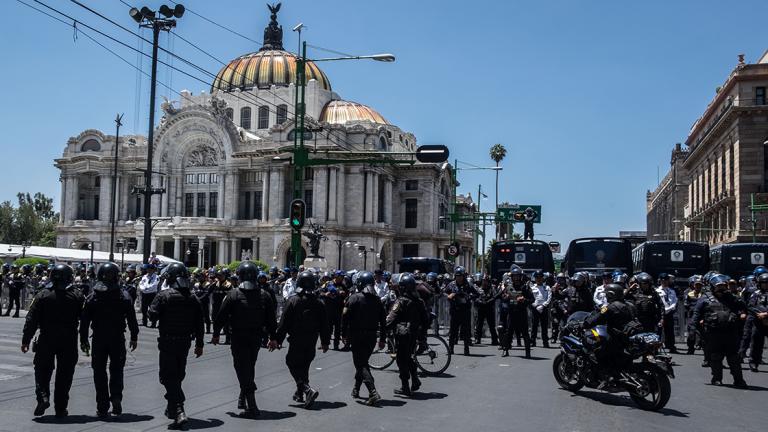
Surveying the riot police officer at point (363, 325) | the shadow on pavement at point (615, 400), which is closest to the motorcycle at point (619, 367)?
the shadow on pavement at point (615, 400)

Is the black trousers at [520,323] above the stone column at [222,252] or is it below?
below

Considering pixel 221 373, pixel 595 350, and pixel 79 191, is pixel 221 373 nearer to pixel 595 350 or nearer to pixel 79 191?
pixel 595 350

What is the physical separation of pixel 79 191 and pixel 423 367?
7444 centimetres

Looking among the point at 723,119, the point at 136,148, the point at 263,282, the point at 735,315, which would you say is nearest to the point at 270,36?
the point at 136,148

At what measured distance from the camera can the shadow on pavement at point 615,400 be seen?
9.44m

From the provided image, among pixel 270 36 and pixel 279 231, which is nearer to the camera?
pixel 279 231

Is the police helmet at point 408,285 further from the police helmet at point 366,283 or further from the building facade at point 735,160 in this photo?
the building facade at point 735,160

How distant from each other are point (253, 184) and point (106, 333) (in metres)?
66.1

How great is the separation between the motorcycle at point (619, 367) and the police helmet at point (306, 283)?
12.8 feet

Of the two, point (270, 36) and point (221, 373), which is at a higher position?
point (270, 36)

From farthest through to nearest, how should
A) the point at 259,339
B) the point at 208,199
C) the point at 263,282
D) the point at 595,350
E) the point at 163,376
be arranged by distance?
the point at 208,199, the point at 263,282, the point at 595,350, the point at 259,339, the point at 163,376

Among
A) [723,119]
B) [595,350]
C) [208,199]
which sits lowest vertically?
[595,350]

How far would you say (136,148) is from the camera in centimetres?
7681

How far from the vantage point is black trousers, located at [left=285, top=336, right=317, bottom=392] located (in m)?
9.61
